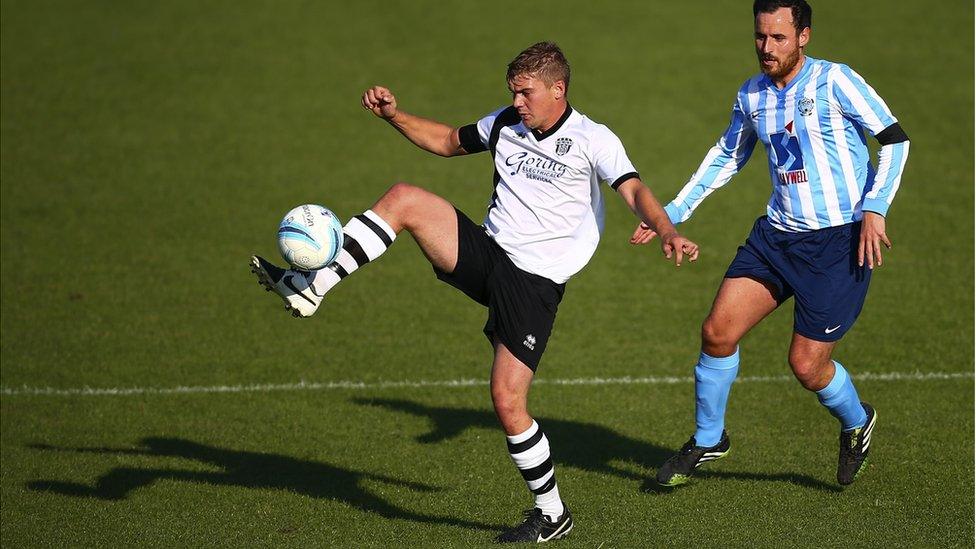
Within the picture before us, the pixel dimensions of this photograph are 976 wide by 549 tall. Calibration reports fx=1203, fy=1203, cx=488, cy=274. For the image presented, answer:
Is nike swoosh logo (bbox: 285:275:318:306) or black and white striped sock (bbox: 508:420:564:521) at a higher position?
nike swoosh logo (bbox: 285:275:318:306)

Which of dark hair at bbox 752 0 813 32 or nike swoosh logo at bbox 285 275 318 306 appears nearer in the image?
nike swoosh logo at bbox 285 275 318 306

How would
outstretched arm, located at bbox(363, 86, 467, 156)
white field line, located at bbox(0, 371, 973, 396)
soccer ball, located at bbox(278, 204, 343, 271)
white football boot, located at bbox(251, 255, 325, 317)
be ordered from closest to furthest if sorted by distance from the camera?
soccer ball, located at bbox(278, 204, 343, 271), white football boot, located at bbox(251, 255, 325, 317), outstretched arm, located at bbox(363, 86, 467, 156), white field line, located at bbox(0, 371, 973, 396)

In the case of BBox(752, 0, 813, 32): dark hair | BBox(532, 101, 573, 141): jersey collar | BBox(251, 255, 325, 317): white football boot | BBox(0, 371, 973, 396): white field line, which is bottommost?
BBox(0, 371, 973, 396): white field line

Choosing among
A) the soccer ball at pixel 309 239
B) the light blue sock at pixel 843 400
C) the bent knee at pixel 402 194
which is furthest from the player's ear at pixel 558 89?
the light blue sock at pixel 843 400

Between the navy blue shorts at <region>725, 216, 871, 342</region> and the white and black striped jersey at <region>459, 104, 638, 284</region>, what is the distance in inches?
39.9

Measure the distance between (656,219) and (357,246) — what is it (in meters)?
1.47

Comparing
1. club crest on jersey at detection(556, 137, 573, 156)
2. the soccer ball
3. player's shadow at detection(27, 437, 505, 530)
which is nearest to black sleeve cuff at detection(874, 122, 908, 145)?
club crest on jersey at detection(556, 137, 573, 156)

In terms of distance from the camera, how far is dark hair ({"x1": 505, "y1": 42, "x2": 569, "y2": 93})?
6.03 m

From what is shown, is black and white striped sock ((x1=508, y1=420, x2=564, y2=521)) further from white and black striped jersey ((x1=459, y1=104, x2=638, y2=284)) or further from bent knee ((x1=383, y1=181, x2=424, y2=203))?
bent knee ((x1=383, y1=181, x2=424, y2=203))

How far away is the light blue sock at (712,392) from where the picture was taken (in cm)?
699

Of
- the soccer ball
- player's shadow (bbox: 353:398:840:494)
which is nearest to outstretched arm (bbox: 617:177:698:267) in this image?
the soccer ball

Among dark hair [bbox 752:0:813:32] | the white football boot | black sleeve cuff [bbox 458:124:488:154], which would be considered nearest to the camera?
the white football boot

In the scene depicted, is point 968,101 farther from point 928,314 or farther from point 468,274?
point 468,274

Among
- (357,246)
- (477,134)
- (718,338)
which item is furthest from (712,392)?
(357,246)
